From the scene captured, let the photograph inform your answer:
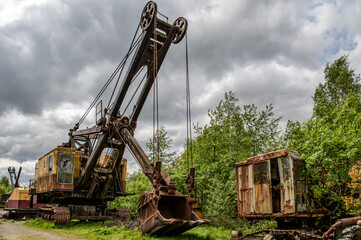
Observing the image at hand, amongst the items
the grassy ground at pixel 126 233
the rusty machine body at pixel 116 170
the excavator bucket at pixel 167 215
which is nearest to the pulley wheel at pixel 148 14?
the rusty machine body at pixel 116 170

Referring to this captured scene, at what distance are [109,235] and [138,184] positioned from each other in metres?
7.31

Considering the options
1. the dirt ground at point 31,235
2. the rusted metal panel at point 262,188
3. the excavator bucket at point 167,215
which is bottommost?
the dirt ground at point 31,235

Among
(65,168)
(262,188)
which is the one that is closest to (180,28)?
(262,188)

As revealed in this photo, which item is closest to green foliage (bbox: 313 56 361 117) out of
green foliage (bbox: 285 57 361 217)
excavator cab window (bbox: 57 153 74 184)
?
green foliage (bbox: 285 57 361 217)

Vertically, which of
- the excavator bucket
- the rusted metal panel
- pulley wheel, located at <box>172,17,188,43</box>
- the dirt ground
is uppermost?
pulley wheel, located at <box>172,17,188,43</box>

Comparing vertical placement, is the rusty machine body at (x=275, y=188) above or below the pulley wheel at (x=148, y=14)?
below

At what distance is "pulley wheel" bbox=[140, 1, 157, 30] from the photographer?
1007 centimetres

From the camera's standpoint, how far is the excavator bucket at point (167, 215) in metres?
8.07

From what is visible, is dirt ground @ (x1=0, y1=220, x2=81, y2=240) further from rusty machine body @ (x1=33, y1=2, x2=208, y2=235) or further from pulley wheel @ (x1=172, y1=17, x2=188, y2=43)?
pulley wheel @ (x1=172, y1=17, x2=188, y2=43)

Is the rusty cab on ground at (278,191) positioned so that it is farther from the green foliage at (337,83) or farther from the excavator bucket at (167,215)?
the green foliage at (337,83)

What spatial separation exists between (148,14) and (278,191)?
24.2ft

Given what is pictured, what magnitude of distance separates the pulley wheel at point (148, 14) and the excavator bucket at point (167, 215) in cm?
584

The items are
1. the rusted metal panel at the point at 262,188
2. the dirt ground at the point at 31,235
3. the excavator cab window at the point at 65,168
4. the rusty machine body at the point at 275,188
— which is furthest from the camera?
the excavator cab window at the point at 65,168

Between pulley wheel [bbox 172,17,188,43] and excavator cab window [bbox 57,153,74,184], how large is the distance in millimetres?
7486
